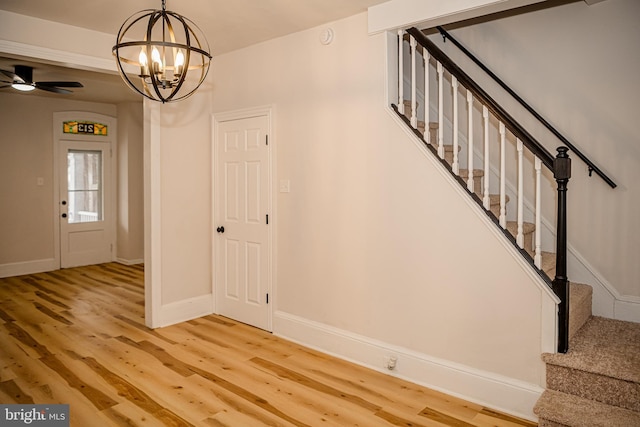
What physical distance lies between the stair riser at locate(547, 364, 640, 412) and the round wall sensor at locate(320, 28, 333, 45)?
115 inches

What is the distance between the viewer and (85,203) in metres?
7.80

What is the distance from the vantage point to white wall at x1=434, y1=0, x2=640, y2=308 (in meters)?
3.37

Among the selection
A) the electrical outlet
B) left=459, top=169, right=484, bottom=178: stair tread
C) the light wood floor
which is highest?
left=459, top=169, right=484, bottom=178: stair tread

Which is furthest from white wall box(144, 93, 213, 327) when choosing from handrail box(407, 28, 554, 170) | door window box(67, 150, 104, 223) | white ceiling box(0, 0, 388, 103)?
door window box(67, 150, 104, 223)

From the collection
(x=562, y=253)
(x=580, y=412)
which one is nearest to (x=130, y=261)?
(x=562, y=253)

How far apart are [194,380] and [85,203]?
18.2ft

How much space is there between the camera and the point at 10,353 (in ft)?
12.6

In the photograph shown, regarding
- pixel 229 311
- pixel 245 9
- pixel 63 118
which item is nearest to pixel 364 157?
pixel 245 9

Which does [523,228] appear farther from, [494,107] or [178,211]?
[178,211]

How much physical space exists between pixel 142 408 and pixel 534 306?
8.47ft

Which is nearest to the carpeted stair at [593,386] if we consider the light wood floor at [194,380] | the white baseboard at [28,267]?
the light wood floor at [194,380]

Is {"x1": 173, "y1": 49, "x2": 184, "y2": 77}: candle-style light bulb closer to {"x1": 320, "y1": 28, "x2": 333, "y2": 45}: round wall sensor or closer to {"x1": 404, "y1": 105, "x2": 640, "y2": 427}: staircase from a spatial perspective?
{"x1": 320, "y1": 28, "x2": 333, "y2": 45}: round wall sensor

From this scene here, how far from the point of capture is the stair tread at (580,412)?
242cm

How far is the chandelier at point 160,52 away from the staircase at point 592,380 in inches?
104
